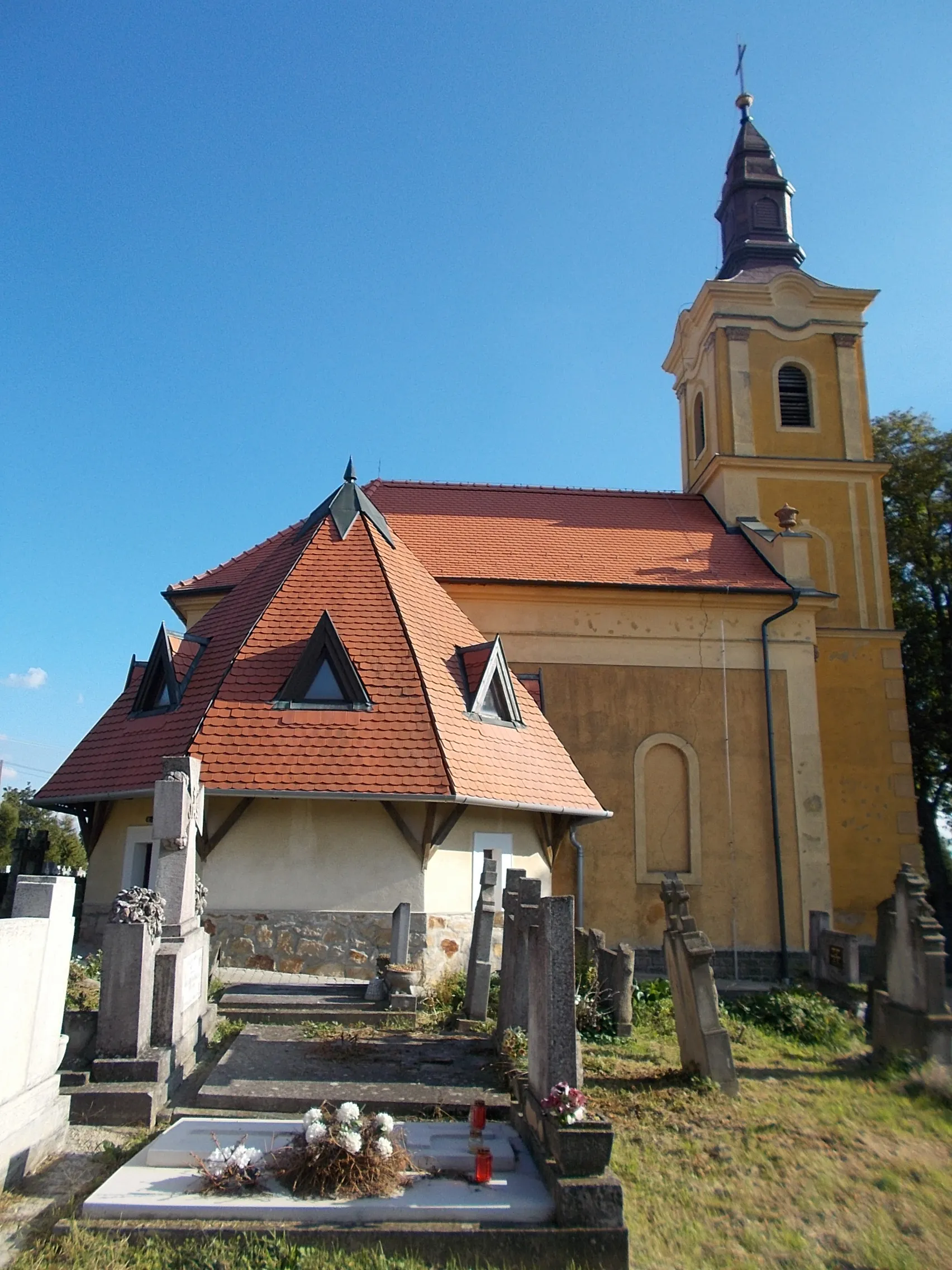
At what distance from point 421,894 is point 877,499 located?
1638cm

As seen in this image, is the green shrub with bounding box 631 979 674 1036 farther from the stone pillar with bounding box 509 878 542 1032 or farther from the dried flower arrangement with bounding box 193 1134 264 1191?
the dried flower arrangement with bounding box 193 1134 264 1191

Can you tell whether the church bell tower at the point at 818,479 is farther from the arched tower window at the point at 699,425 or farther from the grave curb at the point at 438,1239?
the grave curb at the point at 438,1239

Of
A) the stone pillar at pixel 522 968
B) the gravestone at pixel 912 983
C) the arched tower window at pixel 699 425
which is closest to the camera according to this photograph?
the stone pillar at pixel 522 968

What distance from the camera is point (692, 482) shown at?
25922 mm

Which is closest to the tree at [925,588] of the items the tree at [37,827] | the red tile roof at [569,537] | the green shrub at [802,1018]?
the red tile roof at [569,537]

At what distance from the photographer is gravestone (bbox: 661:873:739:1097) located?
8133 millimetres

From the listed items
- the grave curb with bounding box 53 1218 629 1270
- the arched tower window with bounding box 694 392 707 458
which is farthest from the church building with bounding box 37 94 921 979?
the grave curb with bounding box 53 1218 629 1270


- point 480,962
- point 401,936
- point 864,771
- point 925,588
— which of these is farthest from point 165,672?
point 925,588

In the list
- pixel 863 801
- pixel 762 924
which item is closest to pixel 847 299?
pixel 863 801

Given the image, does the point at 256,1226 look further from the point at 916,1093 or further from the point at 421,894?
the point at 421,894

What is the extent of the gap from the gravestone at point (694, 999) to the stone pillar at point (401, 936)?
343cm

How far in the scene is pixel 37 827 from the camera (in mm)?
44156

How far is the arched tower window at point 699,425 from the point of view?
1013 inches

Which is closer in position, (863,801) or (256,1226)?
(256,1226)
